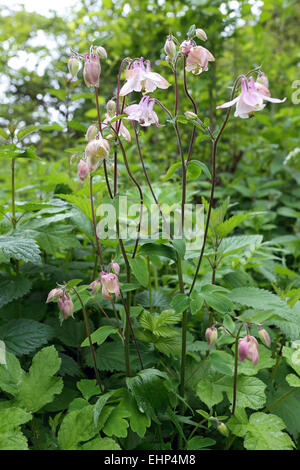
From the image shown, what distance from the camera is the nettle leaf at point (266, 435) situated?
0.86 meters

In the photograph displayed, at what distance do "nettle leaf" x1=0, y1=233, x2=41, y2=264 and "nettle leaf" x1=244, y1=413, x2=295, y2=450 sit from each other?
69cm

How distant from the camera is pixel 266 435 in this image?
2.91ft

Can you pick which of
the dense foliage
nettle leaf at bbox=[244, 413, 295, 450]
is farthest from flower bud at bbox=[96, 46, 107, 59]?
nettle leaf at bbox=[244, 413, 295, 450]

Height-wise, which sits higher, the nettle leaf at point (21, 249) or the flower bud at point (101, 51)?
the flower bud at point (101, 51)

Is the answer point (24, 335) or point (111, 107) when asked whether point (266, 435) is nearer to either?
point (24, 335)

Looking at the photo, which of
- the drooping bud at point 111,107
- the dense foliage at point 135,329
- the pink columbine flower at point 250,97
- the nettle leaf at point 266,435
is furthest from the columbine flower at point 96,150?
the nettle leaf at point 266,435

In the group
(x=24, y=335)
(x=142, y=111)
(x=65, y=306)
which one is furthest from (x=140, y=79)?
(x=24, y=335)

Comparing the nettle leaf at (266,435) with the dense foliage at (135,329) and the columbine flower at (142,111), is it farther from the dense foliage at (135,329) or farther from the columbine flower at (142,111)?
the columbine flower at (142,111)

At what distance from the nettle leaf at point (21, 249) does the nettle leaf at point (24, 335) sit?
0.26 meters

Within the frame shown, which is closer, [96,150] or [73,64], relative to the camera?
[96,150]

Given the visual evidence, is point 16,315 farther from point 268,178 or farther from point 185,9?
point 185,9

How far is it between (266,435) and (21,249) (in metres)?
0.78

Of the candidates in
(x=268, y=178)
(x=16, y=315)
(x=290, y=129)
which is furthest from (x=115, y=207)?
(x=290, y=129)

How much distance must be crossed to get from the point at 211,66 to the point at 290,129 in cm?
79
